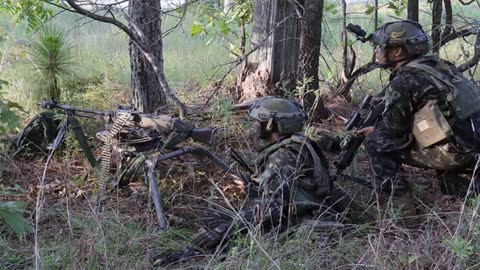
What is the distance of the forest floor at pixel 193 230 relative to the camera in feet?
9.59

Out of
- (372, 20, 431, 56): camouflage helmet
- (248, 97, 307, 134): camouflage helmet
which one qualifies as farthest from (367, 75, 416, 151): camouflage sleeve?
(248, 97, 307, 134): camouflage helmet

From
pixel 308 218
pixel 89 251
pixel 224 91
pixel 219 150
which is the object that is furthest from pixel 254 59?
pixel 89 251

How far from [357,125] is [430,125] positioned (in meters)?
0.63

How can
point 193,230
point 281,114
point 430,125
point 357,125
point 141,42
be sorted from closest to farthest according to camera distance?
point 281,114 < point 193,230 < point 430,125 < point 357,125 < point 141,42

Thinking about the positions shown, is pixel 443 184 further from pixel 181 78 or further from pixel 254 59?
pixel 181 78

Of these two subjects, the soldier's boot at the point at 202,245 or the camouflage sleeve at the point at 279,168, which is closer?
the soldier's boot at the point at 202,245

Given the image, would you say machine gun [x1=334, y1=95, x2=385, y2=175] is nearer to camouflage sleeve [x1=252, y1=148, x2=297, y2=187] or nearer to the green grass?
the green grass

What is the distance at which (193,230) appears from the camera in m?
3.86

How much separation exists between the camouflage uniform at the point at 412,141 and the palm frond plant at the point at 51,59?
3.26 m

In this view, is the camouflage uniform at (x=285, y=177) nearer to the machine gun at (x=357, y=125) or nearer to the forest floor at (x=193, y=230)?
the forest floor at (x=193, y=230)

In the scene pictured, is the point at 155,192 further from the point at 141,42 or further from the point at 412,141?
the point at 412,141

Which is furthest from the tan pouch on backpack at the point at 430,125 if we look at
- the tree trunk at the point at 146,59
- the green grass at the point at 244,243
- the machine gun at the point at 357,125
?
the tree trunk at the point at 146,59

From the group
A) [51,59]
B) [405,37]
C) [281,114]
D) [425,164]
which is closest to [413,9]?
[405,37]

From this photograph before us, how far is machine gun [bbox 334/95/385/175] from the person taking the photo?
4383 millimetres
